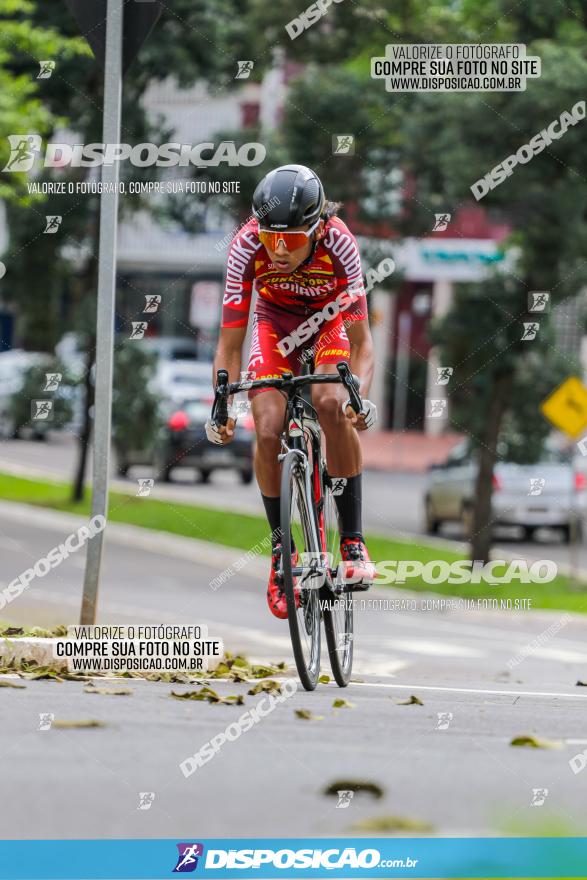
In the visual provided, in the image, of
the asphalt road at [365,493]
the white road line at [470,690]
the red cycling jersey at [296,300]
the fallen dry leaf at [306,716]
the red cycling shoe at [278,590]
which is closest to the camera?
the fallen dry leaf at [306,716]

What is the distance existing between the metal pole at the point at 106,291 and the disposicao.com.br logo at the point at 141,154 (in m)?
2.19

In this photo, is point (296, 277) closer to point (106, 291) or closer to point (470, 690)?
point (106, 291)

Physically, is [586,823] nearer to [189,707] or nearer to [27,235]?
[189,707]

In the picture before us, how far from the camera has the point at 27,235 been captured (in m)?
25.6

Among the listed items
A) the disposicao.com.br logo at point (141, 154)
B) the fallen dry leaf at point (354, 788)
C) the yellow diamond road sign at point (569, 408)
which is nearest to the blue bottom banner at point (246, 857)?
the fallen dry leaf at point (354, 788)

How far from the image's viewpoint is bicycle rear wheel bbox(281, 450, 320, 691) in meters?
7.33

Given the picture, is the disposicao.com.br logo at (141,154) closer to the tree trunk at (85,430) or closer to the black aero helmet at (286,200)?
the tree trunk at (85,430)

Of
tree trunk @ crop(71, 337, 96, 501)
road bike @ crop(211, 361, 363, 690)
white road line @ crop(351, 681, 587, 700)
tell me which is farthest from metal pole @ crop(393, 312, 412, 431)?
road bike @ crop(211, 361, 363, 690)

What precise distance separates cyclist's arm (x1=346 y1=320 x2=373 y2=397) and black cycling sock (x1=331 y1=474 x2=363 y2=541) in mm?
452

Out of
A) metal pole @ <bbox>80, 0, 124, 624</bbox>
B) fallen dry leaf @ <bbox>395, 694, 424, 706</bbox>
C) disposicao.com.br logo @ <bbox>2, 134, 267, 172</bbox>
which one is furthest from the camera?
disposicao.com.br logo @ <bbox>2, 134, 267, 172</bbox>

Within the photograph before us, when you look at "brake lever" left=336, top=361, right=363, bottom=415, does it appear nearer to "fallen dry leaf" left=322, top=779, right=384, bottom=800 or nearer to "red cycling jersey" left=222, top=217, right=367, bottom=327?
"red cycling jersey" left=222, top=217, right=367, bottom=327

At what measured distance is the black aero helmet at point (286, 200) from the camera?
7.47m

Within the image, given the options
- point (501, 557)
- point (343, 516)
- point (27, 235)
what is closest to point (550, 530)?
point (501, 557)

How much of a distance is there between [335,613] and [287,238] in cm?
185
